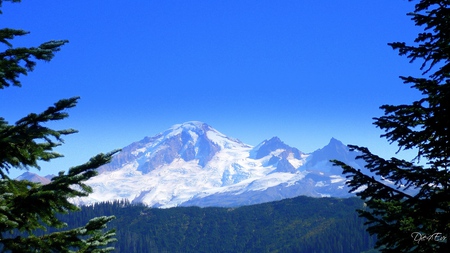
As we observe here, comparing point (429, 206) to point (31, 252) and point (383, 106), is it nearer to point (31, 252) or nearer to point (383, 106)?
point (383, 106)

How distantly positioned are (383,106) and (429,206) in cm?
275

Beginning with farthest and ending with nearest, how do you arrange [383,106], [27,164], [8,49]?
[27,164] < [383,106] < [8,49]

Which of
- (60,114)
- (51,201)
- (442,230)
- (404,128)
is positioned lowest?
(442,230)

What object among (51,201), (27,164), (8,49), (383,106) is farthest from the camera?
(27,164)

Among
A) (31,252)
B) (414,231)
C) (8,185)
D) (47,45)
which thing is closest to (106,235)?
(31,252)

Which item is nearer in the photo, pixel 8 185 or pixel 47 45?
pixel 8 185

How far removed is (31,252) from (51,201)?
54.8 inches

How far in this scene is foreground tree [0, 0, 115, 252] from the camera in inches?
376

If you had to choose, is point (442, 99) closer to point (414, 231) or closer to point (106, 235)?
point (414, 231)

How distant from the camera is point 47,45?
10.4m

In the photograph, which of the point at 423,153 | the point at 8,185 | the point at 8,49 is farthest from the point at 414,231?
the point at 8,49

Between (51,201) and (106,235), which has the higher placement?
(51,201)

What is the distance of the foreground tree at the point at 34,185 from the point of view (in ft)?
31.3

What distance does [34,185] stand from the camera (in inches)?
428
